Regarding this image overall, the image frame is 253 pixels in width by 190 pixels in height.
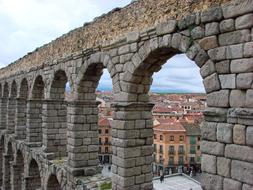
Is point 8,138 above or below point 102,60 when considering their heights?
below

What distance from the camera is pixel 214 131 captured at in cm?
573

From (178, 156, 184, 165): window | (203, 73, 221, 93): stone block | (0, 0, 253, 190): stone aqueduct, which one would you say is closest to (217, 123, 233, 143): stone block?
(0, 0, 253, 190): stone aqueduct

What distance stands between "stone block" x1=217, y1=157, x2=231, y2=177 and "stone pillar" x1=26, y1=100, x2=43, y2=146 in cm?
1105

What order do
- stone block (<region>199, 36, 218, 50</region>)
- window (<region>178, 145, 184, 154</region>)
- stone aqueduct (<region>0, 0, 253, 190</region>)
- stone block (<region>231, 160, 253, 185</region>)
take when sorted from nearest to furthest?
stone block (<region>231, 160, 253, 185</region>), stone aqueduct (<region>0, 0, 253, 190</region>), stone block (<region>199, 36, 218, 50</region>), window (<region>178, 145, 184, 154</region>)

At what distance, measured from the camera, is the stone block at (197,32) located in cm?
591

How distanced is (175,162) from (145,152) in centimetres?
3327

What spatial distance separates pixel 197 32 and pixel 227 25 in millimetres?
639

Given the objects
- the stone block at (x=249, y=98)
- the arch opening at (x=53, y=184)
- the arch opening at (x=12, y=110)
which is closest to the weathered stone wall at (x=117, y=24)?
the stone block at (x=249, y=98)

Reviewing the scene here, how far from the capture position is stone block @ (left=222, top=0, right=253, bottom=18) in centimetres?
518

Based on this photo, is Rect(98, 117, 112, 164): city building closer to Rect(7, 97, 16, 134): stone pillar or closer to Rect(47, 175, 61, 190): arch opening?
Rect(7, 97, 16, 134): stone pillar

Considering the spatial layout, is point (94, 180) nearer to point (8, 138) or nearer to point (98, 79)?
point (98, 79)

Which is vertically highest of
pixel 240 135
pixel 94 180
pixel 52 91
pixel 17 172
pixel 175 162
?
pixel 52 91

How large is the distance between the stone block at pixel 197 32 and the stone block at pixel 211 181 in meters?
2.28

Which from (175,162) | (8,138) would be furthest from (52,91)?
(175,162)
